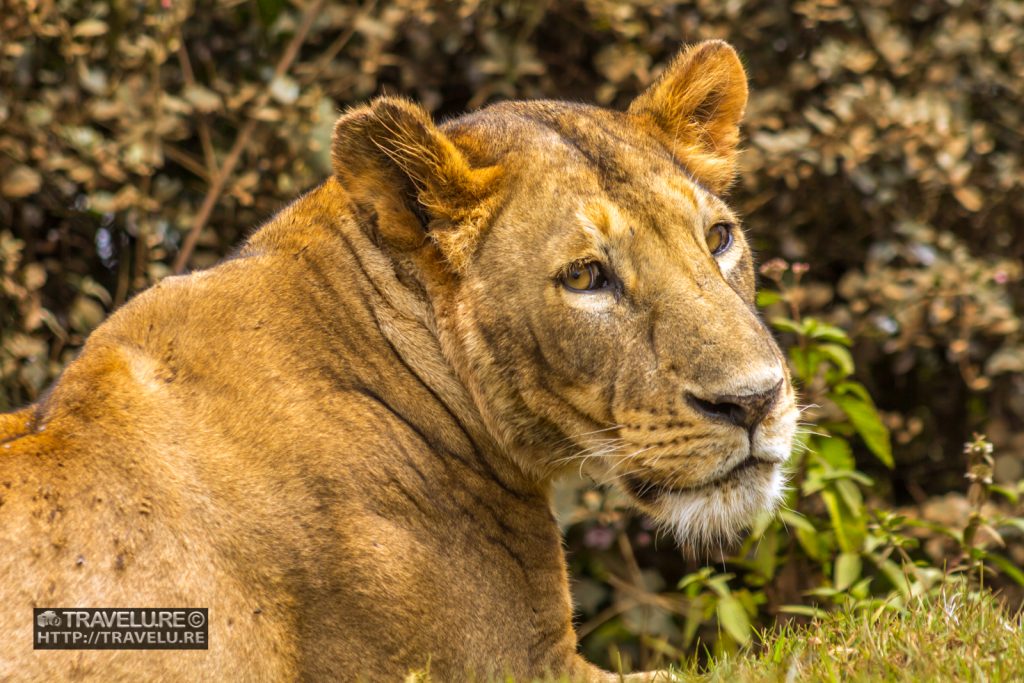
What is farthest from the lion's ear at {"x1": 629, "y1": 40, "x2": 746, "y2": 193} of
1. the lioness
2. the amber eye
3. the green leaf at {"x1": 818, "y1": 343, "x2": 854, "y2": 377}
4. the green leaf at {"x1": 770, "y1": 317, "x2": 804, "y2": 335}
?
the green leaf at {"x1": 818, "y1": 343, "x2": 854, "y2": 377}

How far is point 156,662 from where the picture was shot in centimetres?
279

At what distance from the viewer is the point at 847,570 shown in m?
4.39

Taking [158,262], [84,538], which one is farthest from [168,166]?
[84,538]

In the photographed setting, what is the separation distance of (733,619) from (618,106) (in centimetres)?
249

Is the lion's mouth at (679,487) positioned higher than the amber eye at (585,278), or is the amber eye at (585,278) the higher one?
the amber eye at (585,278)

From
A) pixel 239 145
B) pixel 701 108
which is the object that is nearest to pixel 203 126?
pixel 239 145

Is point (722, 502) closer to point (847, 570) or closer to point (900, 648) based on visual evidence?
point (900, 648)

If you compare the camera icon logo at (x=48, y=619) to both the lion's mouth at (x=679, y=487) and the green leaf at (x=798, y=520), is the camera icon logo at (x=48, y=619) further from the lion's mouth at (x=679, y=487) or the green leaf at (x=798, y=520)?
the green leaf at (x=798, y=520)

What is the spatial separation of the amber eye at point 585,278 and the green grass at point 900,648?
0.96m

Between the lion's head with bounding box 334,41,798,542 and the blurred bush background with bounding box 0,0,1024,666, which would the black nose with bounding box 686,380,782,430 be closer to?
the lion's head with bounding box 334,41,798,542

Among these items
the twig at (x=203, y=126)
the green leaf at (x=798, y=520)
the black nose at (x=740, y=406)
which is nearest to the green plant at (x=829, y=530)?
the green leaf at (x=798, y=520)

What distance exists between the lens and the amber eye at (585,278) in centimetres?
323

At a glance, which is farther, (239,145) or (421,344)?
(239,145)

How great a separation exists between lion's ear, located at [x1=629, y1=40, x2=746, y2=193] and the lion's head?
1.01ft
